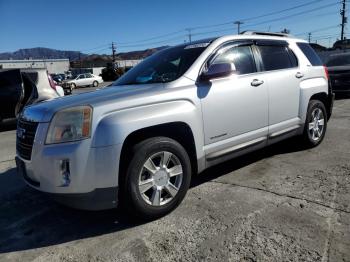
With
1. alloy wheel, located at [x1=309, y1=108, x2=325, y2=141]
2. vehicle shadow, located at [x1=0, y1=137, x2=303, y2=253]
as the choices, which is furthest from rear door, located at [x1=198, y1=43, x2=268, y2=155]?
alloy wheel, located at [x1=309, y1=108, x2=325, y2=141]

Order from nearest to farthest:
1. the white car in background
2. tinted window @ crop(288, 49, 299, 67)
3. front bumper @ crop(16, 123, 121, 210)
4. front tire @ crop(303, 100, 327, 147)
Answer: front bumper @ crop(16, 123, 121, 210)
tinted window @ crop(288, 49, 299, 67)
front tire @ crop(303, 100, 327, 147)
the white car in background

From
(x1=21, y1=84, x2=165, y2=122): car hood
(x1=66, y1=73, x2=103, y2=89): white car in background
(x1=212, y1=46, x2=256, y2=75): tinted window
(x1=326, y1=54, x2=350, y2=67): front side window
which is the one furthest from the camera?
(x1=66, y1=73, x2=103, y2=89): white car in background

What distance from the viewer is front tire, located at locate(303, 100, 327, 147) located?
5629 millimetres

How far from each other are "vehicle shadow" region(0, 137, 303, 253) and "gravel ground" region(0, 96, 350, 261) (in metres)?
0.01

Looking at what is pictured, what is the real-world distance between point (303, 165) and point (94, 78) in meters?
40.3

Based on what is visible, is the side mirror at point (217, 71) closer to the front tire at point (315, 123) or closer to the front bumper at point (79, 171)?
the front bumper at point (79, 171)

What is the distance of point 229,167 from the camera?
514 centimetres

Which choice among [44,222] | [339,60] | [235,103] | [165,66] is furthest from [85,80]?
[44,222]

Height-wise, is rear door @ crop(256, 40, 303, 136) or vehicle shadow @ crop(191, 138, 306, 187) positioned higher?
rear door @ crop(256, 40, 303, 136)

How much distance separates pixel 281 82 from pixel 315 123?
1.33 metres

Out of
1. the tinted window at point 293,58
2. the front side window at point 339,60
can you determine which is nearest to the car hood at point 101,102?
the tinted window at point 293,58

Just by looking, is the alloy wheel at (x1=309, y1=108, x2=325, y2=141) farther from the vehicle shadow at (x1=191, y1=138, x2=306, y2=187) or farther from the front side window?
the front side window

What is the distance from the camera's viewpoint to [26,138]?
11.7 feet

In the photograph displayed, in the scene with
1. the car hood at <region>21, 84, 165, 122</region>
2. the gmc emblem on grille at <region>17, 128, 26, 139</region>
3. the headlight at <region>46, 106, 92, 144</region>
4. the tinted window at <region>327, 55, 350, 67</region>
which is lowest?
the gmc emblem on grille at <region>17, 128, 26, 139</region>
